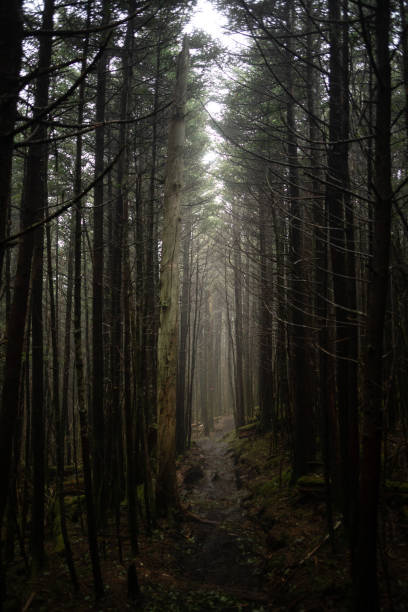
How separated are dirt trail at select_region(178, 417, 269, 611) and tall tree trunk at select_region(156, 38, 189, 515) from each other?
0.90 meters

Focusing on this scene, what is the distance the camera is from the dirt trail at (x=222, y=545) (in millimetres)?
4559

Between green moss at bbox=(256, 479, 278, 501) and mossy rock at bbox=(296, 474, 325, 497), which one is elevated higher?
mossy rock at bbox=(296, 474, 325, 497)

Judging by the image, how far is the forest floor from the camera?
12.7 feet

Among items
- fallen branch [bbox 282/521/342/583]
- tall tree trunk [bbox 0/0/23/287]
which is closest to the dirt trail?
fallen branch [bbox 282/521/342/583]

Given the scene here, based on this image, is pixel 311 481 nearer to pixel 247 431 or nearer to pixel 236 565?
pixel 236 565

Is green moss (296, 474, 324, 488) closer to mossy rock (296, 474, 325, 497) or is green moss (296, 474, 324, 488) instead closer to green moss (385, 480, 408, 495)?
mossy rock (296, 474, 325, 497)

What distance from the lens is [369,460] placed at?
2.66m

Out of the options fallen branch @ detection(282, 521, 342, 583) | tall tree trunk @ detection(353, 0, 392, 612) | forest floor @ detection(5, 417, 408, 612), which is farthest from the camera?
fallen branch @ detection(282, 521, 342, 583)

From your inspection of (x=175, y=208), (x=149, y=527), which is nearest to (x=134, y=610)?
(x=149, y=527)

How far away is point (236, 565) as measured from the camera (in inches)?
203

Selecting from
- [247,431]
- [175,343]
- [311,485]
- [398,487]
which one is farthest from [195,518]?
[247,431]

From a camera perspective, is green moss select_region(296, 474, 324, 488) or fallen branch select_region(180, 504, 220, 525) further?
fallen branch select_region(180, 504, 220, 525)

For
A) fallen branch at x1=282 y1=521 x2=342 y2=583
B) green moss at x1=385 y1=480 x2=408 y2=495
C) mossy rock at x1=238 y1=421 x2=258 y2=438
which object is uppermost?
green moss at x1=385 y1=480 x2=408 y2=495

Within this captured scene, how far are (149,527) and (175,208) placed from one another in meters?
5.65
